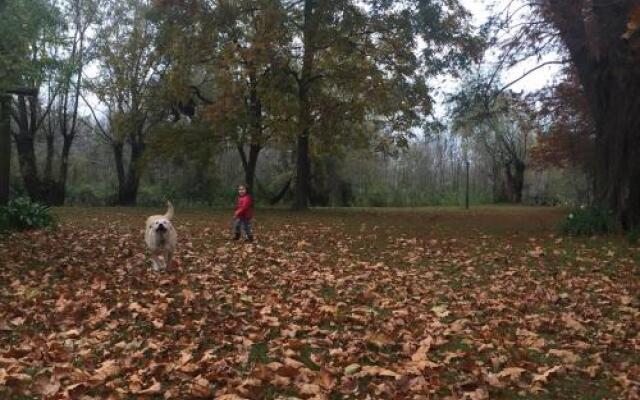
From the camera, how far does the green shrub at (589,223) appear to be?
15.9 meters

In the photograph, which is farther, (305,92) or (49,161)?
(49,161)

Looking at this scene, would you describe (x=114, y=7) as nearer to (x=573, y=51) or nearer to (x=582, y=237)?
(x=573, y=51)

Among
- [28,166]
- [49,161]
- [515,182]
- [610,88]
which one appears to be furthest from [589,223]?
[515,182]

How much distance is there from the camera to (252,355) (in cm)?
533

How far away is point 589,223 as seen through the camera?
52.5 feet

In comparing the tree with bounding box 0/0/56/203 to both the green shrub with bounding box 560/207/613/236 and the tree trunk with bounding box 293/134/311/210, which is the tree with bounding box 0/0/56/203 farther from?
the tree trunk with bounding box 293/134/311/210

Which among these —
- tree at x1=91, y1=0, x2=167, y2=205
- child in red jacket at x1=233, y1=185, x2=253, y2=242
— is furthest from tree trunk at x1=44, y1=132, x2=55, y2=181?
child in red jacket at x1=233, y1=185, x2=253, y2=242

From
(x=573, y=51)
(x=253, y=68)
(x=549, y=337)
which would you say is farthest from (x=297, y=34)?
(x=549, y=337)

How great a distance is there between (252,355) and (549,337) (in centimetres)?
290

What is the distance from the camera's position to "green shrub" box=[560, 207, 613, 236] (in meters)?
15.9

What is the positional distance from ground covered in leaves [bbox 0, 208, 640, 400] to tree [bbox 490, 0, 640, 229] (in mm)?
3829

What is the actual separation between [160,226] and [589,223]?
1126 centimetres

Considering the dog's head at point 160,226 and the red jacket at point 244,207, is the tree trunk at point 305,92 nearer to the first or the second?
the red jacket at point 244,207

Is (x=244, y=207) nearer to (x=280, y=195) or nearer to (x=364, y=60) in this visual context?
(x=364, y=60)
